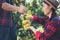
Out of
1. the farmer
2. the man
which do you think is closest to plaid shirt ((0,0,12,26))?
the man

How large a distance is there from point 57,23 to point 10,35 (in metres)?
0.50

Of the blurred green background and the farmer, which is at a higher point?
the blurred green background

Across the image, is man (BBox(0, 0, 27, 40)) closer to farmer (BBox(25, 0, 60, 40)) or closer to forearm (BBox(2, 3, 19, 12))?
forearm (BBox(2, 3, 19, 12))

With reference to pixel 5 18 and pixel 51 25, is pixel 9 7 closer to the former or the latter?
pixel 5 18

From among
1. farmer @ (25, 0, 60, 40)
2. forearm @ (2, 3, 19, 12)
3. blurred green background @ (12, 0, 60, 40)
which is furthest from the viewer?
blurred green background @ (12, 0, 60, 40)

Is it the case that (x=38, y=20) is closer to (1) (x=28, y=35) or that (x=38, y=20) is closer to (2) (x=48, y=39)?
(1) (x=28, y=35)

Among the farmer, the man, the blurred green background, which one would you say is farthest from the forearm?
the blurred green background

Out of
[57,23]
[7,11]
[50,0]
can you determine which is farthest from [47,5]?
[7,11]

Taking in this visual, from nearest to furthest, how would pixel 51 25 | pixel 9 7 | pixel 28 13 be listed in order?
pixel 9 7 < pixel 51 25 < pixel 28 13

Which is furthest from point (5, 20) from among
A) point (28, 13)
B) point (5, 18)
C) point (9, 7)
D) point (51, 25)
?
point (28, 13)

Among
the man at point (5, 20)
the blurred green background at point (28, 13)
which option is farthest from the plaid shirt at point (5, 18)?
the blurred green background at point (28, 13)

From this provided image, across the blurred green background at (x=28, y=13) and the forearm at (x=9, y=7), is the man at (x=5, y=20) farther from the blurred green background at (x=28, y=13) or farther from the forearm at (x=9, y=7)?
the blurred green background at (x=28, y=13)

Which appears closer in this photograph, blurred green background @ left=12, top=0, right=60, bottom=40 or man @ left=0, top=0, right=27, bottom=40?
man @ left=0, top=0, right=27, bottom=40

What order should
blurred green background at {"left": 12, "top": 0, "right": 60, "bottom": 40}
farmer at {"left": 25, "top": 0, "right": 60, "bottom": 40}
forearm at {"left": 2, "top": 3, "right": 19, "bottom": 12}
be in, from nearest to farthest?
forearm at {"left": 2, "top": 3, "right": 19, "bottom": 12}, farmer at {"left": 25, "top": 0, "right": 60, "bottom": 40}, blurred green background at {"left": 12, "top": 0, "right": 60, "bottom": 40}
